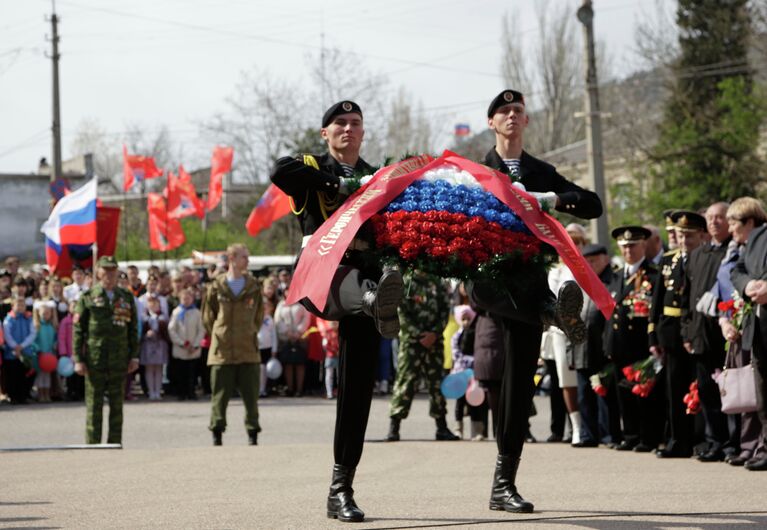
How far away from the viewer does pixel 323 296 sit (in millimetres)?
5895

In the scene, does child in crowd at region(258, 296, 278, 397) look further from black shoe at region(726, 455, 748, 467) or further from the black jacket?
black shoe at region(726, 455, 748, 467)

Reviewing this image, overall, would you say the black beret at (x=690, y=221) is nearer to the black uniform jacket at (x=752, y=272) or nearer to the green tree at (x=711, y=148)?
the black uniform jacket at (x=752, y=272)

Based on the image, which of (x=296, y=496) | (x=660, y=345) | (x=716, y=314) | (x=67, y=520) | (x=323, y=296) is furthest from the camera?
(x=660, y=345)

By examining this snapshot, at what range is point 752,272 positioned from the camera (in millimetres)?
8984

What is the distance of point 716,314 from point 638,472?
5.70ft

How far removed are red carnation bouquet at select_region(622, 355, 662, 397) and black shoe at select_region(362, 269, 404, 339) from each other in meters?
5.83

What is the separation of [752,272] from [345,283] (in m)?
4.05

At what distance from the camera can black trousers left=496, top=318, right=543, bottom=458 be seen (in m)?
6.46

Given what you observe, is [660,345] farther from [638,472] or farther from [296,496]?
[296,496]

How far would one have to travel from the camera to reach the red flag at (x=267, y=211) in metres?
22.2

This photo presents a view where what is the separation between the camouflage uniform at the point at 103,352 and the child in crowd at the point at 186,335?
7.01 metres

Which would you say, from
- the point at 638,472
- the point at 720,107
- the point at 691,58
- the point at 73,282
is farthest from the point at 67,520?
the point at 691,58

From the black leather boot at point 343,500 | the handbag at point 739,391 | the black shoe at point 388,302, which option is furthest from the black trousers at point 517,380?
the handbag at point 739,391

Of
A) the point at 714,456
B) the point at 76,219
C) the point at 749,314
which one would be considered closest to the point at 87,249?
the point at 76,219
